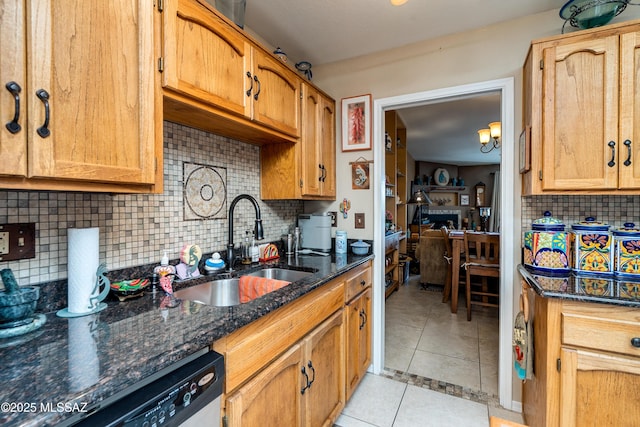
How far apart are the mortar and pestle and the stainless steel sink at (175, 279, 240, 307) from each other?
510mm

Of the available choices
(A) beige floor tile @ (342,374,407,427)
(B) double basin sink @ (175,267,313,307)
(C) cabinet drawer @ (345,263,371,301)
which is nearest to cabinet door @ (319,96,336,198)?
(C) cabinet drawer @ (345,263,371,301)

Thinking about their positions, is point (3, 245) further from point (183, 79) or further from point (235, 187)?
point (235, 187)

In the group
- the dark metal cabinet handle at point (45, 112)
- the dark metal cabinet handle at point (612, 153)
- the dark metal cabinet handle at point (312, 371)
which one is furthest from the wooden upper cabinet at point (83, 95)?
the dark metal cabinet handle at point (612, 153)

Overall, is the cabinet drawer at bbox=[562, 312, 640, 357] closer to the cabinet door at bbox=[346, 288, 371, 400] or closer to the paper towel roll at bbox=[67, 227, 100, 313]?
the cabinet door at bbox=[346, 288, 371, 400]

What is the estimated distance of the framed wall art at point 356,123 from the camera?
223 centimetres

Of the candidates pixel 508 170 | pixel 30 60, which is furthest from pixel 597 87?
pixel 30 60

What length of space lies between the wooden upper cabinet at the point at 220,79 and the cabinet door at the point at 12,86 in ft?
1.24

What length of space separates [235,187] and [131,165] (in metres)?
0.91

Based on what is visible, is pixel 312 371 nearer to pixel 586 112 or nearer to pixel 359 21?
pixel 586 112

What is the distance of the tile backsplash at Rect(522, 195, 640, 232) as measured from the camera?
1593mm

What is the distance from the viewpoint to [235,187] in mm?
1844

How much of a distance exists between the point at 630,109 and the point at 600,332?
3.51 ft

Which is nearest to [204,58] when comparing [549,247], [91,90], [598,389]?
[91,90]

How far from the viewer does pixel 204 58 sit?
118cm
